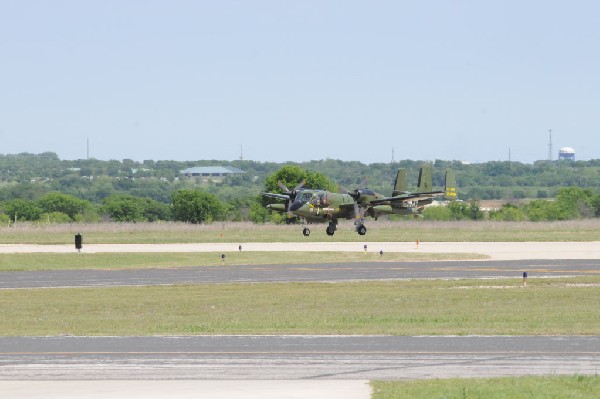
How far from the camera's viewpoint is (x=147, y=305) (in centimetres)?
4047

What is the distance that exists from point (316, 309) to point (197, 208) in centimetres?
8611

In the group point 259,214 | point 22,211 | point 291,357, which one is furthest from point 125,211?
point 291,357

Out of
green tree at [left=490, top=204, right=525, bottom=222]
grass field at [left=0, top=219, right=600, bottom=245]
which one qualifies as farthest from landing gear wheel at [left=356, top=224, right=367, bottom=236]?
green tree at [left=490, top=204, right=525, bottom=222]

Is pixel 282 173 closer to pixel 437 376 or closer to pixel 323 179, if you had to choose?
pixel 323 179

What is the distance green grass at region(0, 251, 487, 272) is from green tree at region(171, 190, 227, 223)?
5233 centimetres

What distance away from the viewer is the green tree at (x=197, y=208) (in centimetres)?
12369

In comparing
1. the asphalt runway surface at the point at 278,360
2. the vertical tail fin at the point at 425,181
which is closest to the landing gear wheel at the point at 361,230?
the vertical tail fin at the point at 425,181

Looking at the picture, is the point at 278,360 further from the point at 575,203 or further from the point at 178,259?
the point at 575,203

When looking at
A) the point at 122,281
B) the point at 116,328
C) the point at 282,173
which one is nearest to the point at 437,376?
the point at 116,328

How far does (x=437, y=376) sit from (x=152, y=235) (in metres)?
74.7

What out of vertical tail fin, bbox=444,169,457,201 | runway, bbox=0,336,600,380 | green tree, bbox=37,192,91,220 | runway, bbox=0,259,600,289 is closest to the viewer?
runway, bbox=0,336,600,380

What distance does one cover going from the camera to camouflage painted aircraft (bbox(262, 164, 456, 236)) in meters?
78.4

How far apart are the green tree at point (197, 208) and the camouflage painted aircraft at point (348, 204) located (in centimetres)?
3848

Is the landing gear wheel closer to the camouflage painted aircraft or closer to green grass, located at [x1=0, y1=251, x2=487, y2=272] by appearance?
the camouflage painted aircraft
